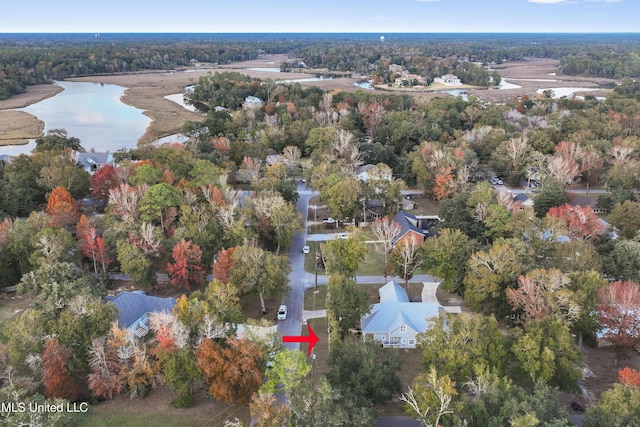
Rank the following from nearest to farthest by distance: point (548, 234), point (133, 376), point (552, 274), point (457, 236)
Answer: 1. point (133, 376)
2. point (552, 274)
3. point (457, 236)
4. point (548, 234)

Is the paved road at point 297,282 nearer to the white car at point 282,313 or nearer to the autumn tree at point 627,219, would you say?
the white car at point 282,313

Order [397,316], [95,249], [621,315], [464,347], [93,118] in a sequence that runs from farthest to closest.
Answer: [93,118], [95,249], [397,316], [621,315], [464,347]

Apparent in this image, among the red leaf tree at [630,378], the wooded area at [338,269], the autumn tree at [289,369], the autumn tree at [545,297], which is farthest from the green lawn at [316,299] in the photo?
the red leaf tree at [630,378]

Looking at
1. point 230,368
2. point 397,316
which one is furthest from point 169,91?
point 230,368

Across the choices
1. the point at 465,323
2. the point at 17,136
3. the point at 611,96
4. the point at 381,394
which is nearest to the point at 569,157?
the point at 465,323

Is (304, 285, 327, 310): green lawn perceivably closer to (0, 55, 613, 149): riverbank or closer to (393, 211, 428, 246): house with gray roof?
(393, 211, 428, 246): house with gray roof

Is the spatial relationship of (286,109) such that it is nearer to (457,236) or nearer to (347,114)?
(347,114)

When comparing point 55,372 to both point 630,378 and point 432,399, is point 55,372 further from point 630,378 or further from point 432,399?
point 630,378
